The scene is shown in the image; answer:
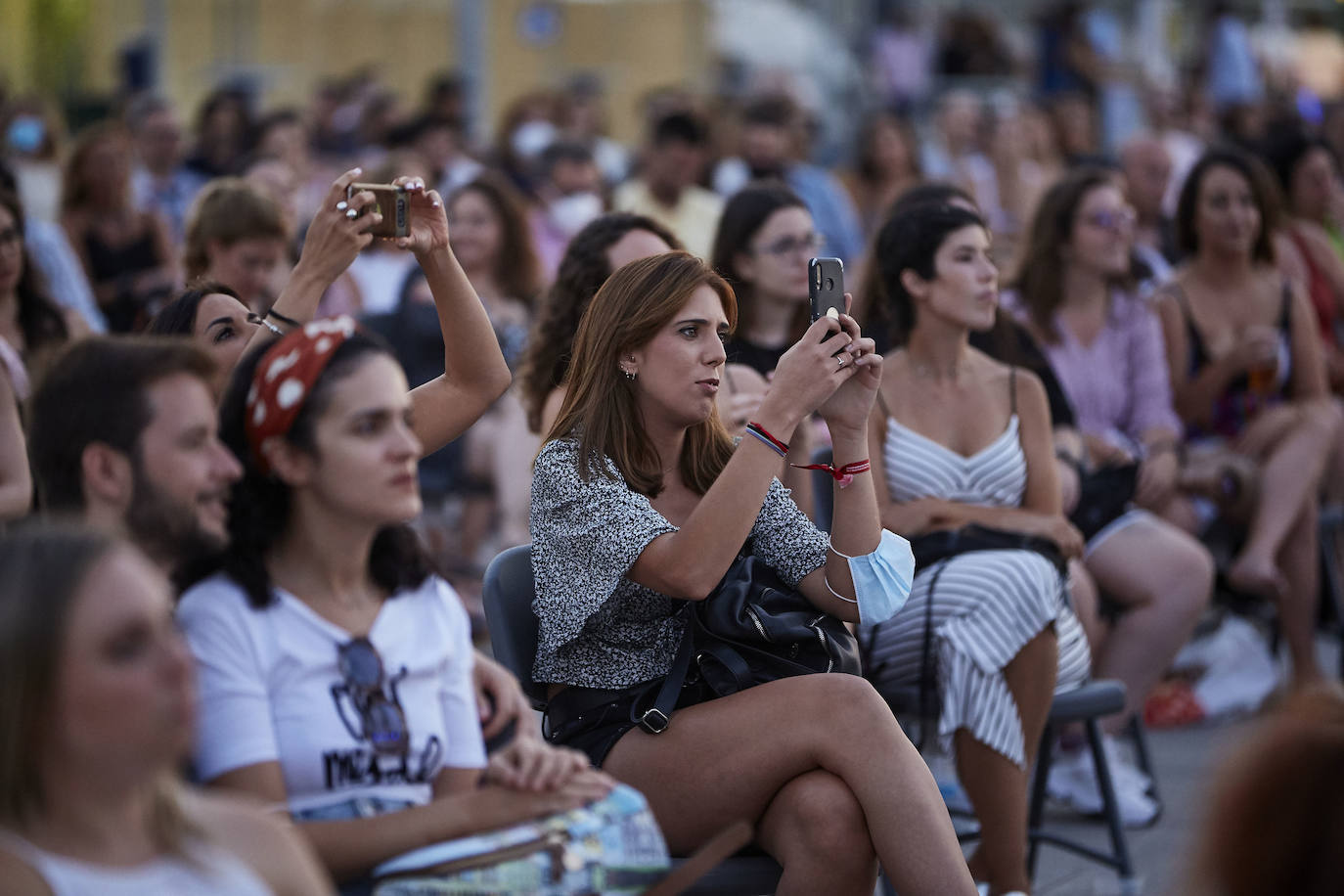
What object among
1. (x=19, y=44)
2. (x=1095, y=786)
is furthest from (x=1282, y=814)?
(x=19, y=44)

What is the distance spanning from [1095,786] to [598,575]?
2.40m

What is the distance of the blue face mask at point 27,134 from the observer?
29.0 ft

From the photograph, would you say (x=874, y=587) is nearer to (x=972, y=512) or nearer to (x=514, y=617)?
(x=514, y=617)

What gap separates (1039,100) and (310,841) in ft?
43.0

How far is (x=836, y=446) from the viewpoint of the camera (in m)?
3.01

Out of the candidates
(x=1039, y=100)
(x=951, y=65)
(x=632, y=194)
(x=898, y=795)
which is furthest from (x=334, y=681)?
(x=951, y=65)

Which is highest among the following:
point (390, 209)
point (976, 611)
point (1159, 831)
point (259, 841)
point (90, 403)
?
point (390, 209)

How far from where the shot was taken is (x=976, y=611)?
3.61 m

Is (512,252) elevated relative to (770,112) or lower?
lower

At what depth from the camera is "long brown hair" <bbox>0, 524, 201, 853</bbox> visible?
1620 millimetres

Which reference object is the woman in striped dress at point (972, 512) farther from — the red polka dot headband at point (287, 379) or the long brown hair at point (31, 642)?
the long brown hair at point (31, 642)

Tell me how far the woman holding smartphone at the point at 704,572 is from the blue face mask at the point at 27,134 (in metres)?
6.84

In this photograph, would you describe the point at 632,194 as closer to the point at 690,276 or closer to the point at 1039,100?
the point at 690,276

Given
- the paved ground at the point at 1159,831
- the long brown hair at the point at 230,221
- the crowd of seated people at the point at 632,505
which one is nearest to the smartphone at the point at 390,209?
the crowd of seated people at the point at 632,505
